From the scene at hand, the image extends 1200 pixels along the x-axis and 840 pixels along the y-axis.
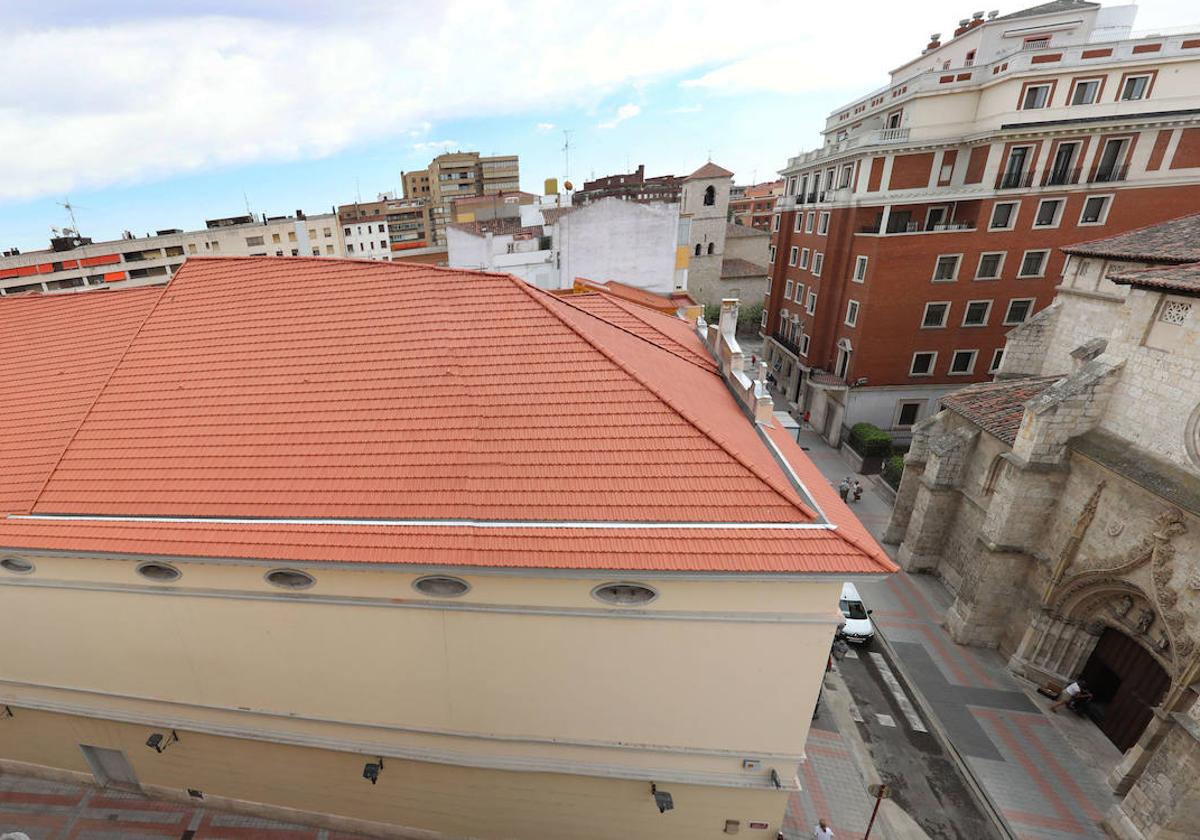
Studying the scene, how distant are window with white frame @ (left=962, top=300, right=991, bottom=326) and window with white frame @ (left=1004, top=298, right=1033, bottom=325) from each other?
38.1 inches

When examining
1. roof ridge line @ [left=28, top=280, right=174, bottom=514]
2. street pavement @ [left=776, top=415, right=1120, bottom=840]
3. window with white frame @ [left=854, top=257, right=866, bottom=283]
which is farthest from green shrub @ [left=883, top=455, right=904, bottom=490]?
roof ridge line @ [left=28, top=280, right=174, bottom=514]

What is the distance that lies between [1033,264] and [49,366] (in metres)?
39.4

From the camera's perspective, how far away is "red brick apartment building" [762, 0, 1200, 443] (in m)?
23.7

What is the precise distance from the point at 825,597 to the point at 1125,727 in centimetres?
1223

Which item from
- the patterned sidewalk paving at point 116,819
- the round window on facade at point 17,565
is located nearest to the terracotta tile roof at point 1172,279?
the patterned sidewalk paving at point 116,819

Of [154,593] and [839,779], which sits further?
[839,779]

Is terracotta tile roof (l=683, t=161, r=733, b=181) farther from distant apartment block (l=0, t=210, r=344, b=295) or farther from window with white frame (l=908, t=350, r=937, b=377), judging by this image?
distant apartment block (l=0, t=210, r=344, b=295)

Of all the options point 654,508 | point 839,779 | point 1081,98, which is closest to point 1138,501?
point 839,779

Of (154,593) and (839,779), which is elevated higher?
(154,593)

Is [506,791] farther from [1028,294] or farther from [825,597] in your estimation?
[1028,294]

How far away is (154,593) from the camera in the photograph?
31.7 feet

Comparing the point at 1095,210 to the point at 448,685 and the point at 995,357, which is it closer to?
the point at 995,357

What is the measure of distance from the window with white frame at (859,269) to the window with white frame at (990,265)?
5448 mm

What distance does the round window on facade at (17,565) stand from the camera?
9.96m
